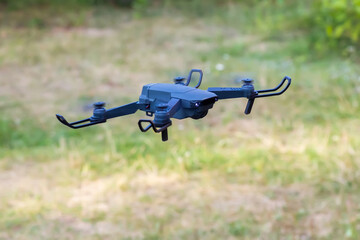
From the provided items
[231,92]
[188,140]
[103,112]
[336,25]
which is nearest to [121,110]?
[103,112]

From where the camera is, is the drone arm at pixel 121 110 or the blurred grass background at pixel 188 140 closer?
the drone arm at pixel 121 110

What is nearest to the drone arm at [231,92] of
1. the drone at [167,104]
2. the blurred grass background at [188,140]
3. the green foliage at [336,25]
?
the drone at [167,104]

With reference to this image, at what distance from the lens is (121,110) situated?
0.94m

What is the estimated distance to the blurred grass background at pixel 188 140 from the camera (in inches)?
249

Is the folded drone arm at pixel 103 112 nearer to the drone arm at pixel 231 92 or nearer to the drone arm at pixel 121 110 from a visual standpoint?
the drone arm at pixel 121 110

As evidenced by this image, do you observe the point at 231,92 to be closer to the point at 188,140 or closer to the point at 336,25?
the point at 188,140

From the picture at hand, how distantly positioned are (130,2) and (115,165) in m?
8.75

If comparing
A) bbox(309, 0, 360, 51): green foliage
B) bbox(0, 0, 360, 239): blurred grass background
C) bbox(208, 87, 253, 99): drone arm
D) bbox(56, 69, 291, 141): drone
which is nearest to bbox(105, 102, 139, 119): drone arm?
bbox(56, 69, 291, 141): drone

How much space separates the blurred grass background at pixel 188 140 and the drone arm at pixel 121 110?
361 cm

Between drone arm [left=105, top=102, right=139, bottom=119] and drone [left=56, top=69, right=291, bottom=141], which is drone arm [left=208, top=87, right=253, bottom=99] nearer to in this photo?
drone [left=56, top=69, right=291, bottom=141]

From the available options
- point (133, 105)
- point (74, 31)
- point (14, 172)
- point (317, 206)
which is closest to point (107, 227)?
point (14, 172)

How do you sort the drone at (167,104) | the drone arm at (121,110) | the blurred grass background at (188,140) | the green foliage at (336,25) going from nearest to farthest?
the drone at (167,104)
the drone arm at (121,110)
the blurred grass background at (188,140)
the green foliage at (336,25)

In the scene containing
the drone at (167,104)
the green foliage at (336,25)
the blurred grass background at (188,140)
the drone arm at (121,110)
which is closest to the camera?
the drone at (167,104)

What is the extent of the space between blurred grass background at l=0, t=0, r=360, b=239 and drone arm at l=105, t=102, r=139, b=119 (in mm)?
3610
